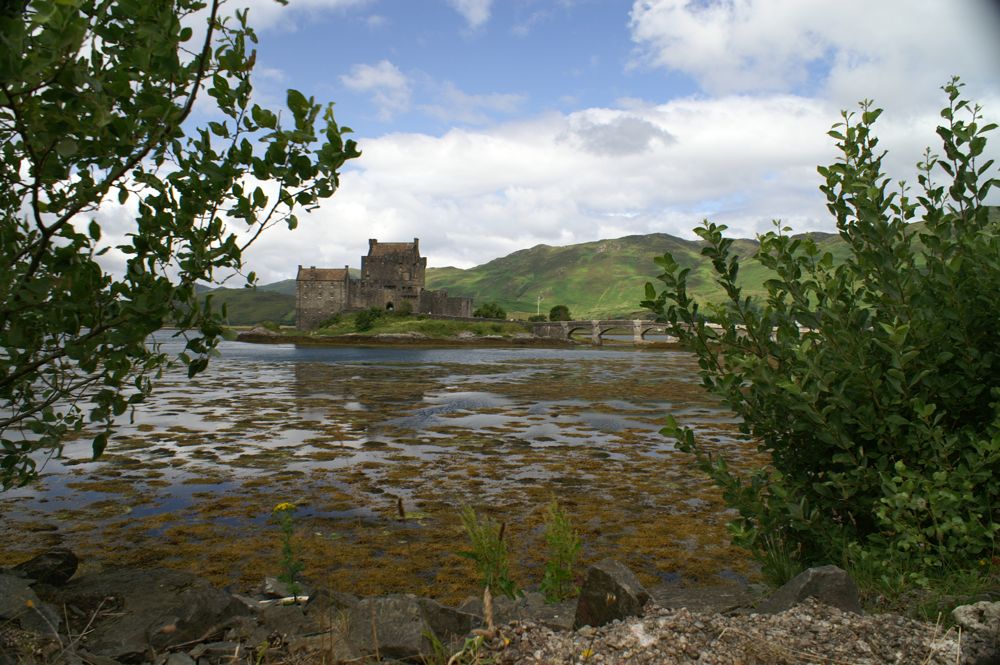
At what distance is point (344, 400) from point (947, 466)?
28.4 meters

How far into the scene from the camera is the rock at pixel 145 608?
5.28 m

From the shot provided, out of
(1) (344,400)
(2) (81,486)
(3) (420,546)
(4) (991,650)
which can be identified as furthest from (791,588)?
(1) (344,400)

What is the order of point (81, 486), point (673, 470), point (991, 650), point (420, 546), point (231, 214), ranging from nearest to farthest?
point (991, 650) → point (231, 214) → point (420, 546) → point (81, 486) → point (673, 470)

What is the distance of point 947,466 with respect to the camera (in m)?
5.21

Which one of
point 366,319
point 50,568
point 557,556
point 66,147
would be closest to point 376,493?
point 50,568

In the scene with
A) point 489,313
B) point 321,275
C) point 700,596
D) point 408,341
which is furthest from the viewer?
point 489,313

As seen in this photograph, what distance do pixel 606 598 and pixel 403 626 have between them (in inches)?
65.0

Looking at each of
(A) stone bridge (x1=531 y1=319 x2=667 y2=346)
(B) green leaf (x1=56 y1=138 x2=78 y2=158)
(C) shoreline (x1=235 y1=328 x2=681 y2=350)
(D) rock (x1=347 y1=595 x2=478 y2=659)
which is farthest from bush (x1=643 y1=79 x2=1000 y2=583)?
(A) stone bridge (x1=531 y1=319 x2=667 y2=346)

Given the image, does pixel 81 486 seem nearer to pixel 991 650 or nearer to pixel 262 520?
pixel 262 520

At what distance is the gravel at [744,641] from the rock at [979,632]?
84 millimetres

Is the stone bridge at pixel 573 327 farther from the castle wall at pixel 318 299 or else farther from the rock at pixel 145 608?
the rock at pixel 145 608

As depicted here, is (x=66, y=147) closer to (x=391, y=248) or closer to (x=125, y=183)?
(x=125, y=183)

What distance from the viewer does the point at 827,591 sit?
4719 mm

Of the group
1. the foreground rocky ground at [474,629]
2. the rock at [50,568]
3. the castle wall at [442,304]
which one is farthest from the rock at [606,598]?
the castle wall at [442,304]
